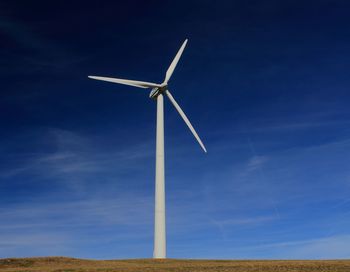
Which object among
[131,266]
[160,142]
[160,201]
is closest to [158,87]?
[160,142]

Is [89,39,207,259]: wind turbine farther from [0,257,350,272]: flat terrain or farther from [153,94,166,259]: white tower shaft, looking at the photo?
[0,257,350,272]: flat terrain

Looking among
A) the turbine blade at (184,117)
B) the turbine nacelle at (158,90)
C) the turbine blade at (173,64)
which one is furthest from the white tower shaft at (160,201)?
the turbine blade at (173,64)

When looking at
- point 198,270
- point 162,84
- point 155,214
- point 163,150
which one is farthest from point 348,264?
point 162,84

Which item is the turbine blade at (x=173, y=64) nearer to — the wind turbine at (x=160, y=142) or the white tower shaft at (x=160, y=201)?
the wind turbine at (x=160, y=142)

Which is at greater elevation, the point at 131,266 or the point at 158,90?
the point at 158,90

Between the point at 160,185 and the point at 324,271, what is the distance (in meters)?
29.0

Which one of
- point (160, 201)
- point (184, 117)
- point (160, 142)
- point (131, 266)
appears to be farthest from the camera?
point (184, 117)

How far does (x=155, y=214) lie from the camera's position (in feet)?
229

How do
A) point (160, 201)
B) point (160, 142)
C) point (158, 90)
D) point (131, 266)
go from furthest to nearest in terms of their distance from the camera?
point (158, 90) → point (160, 142) → point (160, 201) → point (131, 266)

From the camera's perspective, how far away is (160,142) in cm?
7538

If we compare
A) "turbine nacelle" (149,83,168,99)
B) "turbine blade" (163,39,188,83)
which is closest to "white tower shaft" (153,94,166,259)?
"turbine nacelle" (149,83,168,99)

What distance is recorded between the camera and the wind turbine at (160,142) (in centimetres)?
6781

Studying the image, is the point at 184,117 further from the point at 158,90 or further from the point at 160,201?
the point at 160,201

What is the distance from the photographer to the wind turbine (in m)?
67.8
